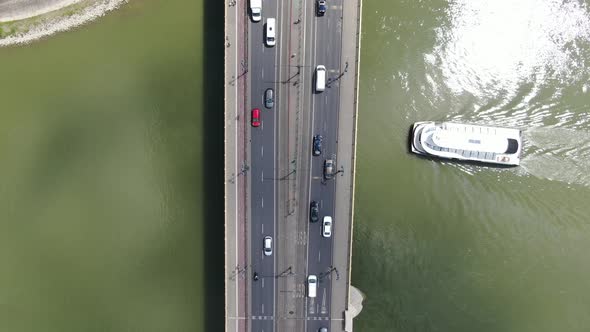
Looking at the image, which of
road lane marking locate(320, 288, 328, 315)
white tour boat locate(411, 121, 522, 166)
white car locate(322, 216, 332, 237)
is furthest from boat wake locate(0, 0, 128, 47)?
road lane marking locate(320, 288, 328, 315)

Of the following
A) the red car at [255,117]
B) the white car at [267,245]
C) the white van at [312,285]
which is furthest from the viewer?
the white van at [312,285]

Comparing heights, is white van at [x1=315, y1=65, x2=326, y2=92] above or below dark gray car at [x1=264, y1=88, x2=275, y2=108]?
above

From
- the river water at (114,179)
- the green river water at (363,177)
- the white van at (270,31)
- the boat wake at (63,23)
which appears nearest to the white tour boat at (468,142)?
the green river water at (363,177)

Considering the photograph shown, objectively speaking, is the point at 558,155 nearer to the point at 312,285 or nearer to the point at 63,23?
the point at 312,285

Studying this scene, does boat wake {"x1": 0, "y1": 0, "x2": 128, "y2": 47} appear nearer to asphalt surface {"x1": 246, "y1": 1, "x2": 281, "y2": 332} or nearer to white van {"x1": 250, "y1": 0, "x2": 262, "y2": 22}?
white van {"x1": 250, "y1": 0, "x2": 262, "y2": 22}

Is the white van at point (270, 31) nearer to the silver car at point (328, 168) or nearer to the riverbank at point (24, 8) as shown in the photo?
the silver car at point (328, 168)

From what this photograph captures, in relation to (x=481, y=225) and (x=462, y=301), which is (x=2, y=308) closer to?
(x=462, y=301)
